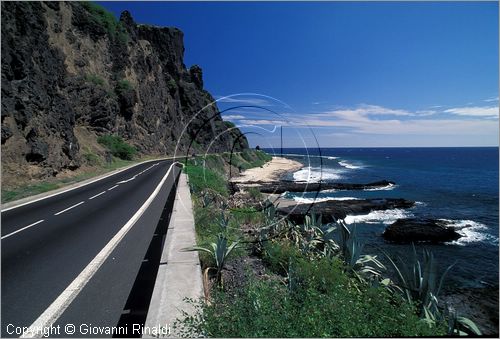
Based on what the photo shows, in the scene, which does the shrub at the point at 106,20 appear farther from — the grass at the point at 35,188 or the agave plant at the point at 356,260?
the agave plant at the point at 356,260

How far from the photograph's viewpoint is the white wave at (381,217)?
1177 inches

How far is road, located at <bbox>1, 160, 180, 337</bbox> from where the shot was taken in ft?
15.8

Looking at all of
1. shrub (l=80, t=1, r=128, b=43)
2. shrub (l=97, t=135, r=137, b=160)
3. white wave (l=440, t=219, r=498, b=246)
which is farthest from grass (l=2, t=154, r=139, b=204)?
shrub (l=80, t=1, r=128, b=43)

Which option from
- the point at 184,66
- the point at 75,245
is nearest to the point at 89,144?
the point at 75,245

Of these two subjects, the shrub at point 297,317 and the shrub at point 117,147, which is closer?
the shrub at point 297,317

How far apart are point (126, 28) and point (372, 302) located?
224ft

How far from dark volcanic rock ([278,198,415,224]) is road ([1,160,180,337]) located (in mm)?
19233

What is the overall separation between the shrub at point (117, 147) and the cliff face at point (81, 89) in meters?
1.16

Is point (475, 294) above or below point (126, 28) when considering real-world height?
below

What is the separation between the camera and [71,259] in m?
7.01

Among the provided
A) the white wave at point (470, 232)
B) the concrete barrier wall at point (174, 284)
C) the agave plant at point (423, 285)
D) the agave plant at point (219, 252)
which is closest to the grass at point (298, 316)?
the concrete barrier wall at point (174, 284)

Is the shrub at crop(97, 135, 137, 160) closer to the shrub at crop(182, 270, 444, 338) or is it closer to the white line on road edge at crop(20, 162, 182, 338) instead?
the white line on road edge at crop(20, 162, 182, 338)

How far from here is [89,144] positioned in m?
36.1

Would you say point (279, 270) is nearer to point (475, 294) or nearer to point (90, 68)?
point (475, 294)
